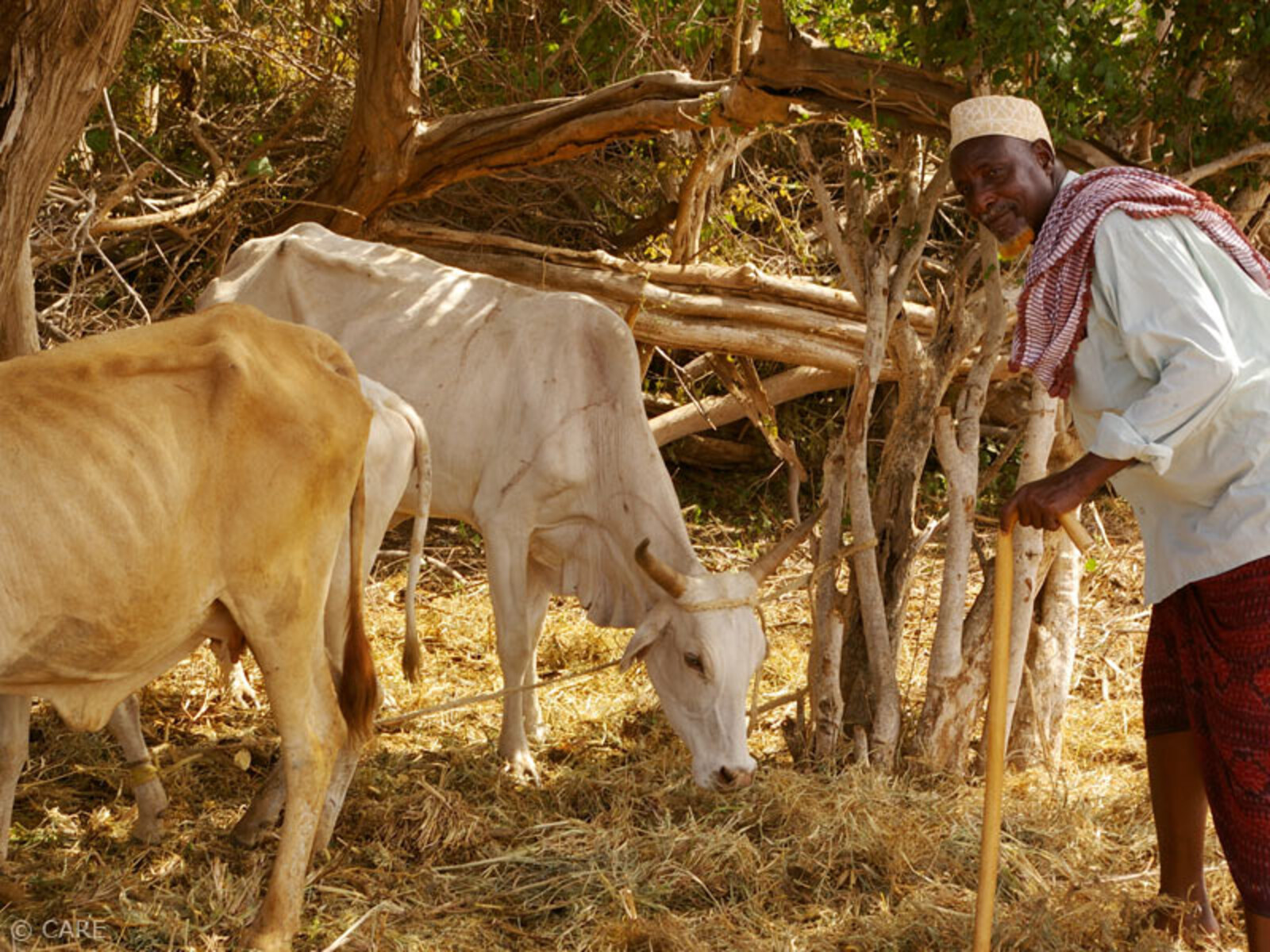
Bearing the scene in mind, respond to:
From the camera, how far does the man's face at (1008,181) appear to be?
3.55m

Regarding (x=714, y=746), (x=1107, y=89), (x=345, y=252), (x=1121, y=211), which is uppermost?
(x=1107, y=89)

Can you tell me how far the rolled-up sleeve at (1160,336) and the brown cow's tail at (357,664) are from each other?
6.82 ft

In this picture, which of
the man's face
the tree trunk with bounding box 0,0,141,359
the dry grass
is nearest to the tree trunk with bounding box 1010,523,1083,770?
the dry grass

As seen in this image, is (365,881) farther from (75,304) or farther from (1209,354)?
(75,304)

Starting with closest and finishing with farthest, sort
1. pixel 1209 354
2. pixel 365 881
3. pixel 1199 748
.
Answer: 1. pixel 1209 354
2. pixel 1199 748
3. pixel 365 881

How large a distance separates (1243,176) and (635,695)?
3171 millimetres

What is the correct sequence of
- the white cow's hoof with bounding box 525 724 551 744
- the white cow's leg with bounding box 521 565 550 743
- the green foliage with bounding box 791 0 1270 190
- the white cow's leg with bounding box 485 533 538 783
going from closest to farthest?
the green foliage with bounding box 791 0 1270 190 → the white cow's leg with bounding box 485 533 538 783 → the white cow's leg with bounding box 521 565 550 743 → the white cow's hoof with bounding box 525 724 551 744

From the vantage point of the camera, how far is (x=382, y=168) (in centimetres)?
730

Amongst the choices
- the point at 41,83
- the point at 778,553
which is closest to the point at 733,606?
the point at 778,553

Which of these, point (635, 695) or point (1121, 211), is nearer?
point (1121, 211)

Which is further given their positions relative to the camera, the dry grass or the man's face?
the dry grass

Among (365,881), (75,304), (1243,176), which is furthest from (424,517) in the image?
(75,304)

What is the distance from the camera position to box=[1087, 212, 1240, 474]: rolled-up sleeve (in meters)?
3.12

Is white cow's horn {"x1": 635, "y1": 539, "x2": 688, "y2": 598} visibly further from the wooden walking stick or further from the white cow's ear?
the wooden walking stick
